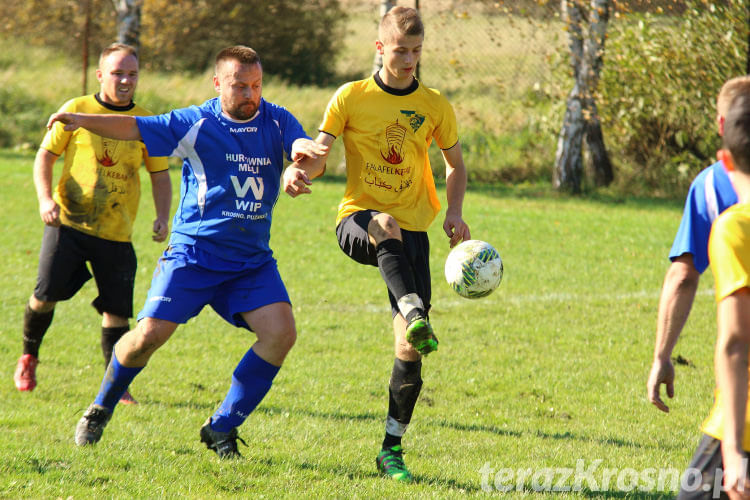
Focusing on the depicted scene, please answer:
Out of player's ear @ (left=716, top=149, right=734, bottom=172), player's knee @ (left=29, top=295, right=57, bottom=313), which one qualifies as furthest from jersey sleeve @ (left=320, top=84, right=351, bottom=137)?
player's ear @ (left=716, top=149, right=734, bottom=172)

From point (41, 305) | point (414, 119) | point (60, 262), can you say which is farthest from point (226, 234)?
point (41, 305)

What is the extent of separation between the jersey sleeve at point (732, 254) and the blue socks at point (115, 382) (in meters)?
3.23

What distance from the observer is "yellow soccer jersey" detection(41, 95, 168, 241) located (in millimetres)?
5844

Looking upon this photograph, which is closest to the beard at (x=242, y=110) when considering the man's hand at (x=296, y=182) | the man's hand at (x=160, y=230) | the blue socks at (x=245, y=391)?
the man's hand at (x=296, y=182)

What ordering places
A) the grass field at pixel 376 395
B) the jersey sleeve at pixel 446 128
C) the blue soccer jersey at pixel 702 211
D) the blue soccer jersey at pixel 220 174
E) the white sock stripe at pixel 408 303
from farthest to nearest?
the jersey sleeve at pixel 446 128, the blue soccer jersey at pixel 220 174, the grass field at pixel 376 395, the white sock stripe at pixel 408 303, the blue soccer jersey at pixel 702 211

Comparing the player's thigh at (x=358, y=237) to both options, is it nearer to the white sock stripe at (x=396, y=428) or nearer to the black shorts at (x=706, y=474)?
the white sock stripe at (x=396, y=428)

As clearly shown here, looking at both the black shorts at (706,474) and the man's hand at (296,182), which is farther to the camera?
the man's hand at (296,182)

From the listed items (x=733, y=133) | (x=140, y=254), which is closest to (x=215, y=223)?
(x=733, y=133)

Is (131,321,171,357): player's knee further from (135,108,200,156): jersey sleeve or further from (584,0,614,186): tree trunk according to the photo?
(584,0,614,186): tree trunk

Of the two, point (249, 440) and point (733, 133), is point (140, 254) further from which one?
point (733, 133)

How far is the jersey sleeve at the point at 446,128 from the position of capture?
5.15 m

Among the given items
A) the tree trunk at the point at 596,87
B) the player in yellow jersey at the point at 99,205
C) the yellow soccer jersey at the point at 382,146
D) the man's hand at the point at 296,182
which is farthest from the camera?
the tree trunk at the point at 596,87

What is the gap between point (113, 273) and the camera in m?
5.94

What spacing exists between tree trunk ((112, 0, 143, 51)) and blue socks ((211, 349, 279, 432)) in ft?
39.9
